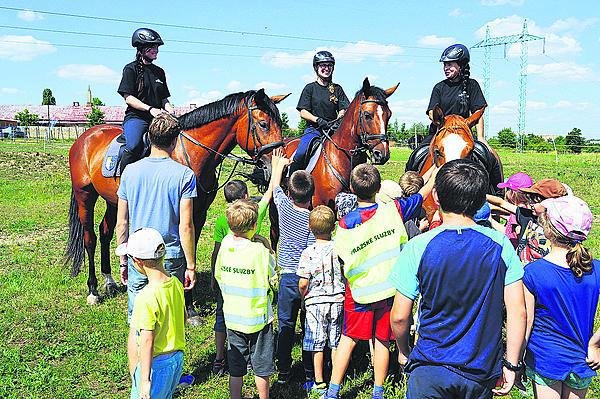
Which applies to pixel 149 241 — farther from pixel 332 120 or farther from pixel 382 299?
pixel 332 120

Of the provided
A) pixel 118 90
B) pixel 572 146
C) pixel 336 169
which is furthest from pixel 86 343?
pixel 572 146

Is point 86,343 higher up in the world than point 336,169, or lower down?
lower down

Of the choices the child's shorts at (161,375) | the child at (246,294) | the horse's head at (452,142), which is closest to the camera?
the child's shorts at (161,375)

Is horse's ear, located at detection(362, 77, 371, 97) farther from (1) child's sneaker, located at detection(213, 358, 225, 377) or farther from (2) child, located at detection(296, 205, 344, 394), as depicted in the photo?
(1) child's sneaker, located at detection(213, 358, 225, 377)

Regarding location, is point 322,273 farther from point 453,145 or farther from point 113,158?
point 113,158

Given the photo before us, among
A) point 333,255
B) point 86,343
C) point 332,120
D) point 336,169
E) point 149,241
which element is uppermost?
point 332,120

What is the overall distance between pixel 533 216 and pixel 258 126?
3.52 meters

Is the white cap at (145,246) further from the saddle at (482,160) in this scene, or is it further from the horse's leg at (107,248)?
the horse's leg at (107,248)

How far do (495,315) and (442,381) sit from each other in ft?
1.41

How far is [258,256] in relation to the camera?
4.18 m

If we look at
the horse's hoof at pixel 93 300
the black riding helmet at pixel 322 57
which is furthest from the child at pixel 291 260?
the horse's hoof at pixel 93 300

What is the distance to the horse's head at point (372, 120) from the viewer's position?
22.1ft

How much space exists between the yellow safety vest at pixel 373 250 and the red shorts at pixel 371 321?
11 cm

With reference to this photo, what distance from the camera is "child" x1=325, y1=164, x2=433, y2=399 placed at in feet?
13.4
